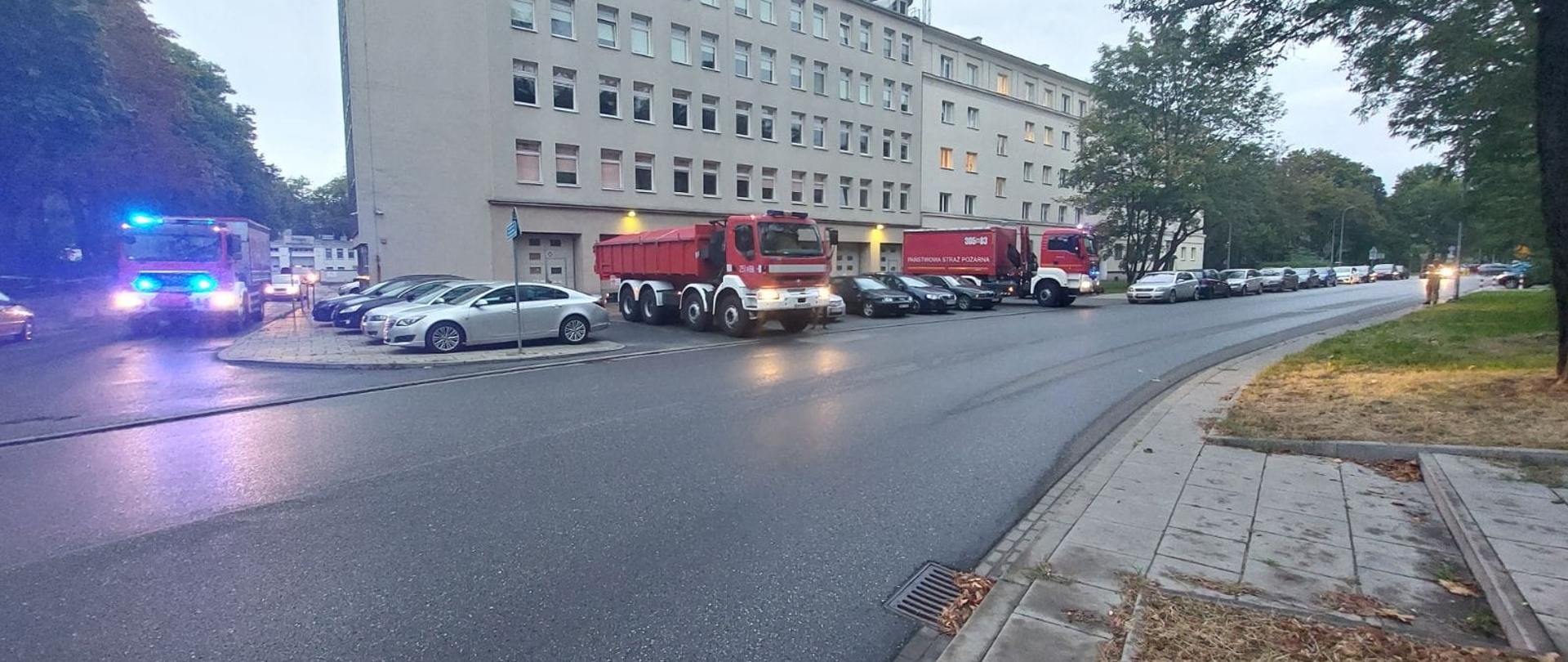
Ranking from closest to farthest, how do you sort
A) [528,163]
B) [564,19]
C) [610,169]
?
[528,163] → [564,19] → [610,169]

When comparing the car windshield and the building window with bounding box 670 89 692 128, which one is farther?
the building window with bounding box 670 89 692 128

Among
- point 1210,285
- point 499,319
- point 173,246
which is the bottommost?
point 499,319

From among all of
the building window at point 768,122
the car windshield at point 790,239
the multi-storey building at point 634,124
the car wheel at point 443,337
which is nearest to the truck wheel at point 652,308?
the car windshield at point 790,239

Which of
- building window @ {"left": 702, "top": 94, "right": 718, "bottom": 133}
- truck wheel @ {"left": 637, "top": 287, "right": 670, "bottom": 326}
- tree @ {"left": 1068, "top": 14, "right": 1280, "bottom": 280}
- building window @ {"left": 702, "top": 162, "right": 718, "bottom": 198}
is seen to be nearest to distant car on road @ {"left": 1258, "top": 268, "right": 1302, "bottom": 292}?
tree @ {"left": 1068, "top": 14, "right": 1280, "bottom": 280}

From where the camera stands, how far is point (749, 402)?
837cm

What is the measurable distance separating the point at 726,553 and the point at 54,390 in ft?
36.9

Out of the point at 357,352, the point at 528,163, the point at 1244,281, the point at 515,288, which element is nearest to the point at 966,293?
the point at 515,288

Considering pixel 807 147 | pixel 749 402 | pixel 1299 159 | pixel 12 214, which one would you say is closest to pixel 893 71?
pixel 807 147

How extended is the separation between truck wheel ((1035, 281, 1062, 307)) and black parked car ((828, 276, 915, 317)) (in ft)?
22.0

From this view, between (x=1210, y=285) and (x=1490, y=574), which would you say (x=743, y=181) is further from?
(x=1490, y=574)

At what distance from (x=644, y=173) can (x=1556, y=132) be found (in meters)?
27.1

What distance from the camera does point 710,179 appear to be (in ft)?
105

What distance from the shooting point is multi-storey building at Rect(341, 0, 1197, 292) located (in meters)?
24.4

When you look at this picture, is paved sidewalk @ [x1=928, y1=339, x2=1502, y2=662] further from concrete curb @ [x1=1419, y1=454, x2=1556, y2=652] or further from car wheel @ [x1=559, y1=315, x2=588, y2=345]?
car wheel @ [x1=559, y1=315, x2=588, y2=345]
